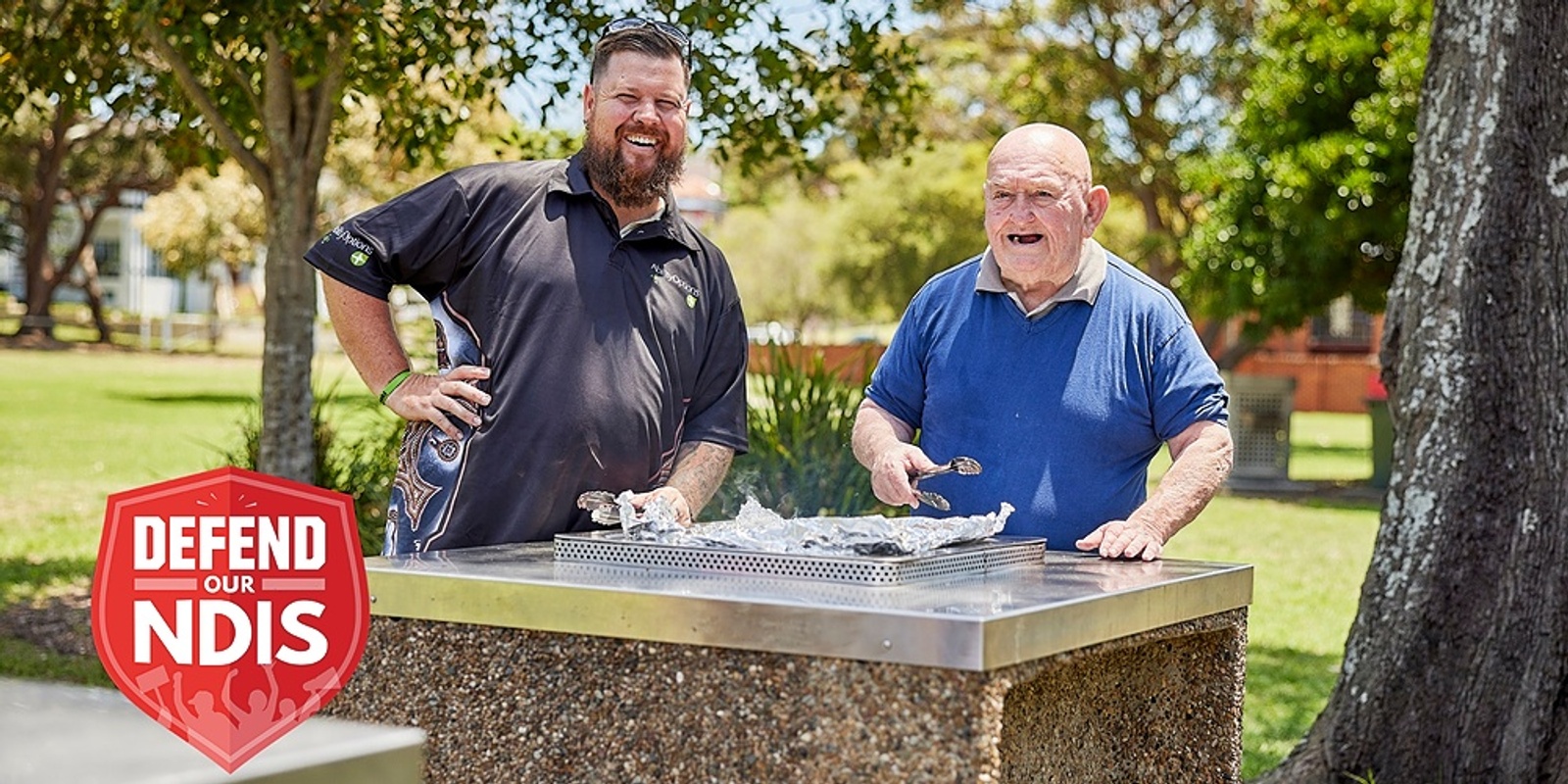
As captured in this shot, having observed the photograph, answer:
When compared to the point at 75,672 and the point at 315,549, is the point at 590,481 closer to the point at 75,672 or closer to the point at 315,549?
the point at 315,549

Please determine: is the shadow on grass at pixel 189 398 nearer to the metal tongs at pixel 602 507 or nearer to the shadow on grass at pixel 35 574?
the shadow on grass at pixel 35 574

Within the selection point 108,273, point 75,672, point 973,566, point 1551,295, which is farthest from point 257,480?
point 108,273

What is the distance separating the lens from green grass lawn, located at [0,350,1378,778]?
8.83 m

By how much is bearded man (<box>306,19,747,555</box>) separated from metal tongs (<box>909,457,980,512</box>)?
1.53 ft

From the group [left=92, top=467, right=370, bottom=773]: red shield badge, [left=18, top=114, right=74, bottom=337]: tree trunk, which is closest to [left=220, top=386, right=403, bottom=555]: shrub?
[left=92, top=467, right=370, bottom=773]: red shield badge

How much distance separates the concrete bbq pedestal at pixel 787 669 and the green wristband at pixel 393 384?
49cm

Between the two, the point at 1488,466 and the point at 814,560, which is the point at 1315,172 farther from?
the point at 814,560

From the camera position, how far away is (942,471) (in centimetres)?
348

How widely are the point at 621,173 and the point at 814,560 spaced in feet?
3.74

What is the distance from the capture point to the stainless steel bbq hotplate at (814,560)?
9.55ft

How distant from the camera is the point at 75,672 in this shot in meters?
8.24

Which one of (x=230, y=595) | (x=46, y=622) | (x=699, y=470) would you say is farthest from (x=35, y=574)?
(x=230, y=595)

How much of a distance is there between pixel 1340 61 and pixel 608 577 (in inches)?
638

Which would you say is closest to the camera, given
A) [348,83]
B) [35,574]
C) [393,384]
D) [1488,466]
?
[393,384]
